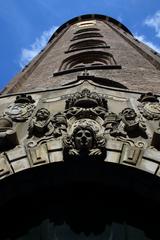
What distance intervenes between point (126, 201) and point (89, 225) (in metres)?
0.64

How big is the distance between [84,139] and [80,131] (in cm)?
16

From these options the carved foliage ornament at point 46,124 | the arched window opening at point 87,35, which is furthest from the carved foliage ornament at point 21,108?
the arched window opening at point 87,35

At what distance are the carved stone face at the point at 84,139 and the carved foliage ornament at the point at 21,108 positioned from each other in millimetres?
1532

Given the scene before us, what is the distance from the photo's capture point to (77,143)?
607 cm

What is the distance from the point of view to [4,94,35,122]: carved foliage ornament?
7.49 m

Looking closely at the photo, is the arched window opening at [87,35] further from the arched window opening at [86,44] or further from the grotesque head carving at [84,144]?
the grotesque head carving at [84,144]

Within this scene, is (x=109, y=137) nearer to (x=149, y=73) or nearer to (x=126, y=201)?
(x=126, y=201)

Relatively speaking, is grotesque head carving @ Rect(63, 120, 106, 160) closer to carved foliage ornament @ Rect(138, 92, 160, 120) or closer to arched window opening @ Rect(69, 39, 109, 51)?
carved foliage ornament @ Rect(138, 92, 160, 120)

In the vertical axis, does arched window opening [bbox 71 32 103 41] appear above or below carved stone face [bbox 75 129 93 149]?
below

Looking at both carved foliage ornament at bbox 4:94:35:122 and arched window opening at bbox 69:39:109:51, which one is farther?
arched window opening at bbox 69:39:109:51

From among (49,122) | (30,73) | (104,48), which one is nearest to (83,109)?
(49,122)

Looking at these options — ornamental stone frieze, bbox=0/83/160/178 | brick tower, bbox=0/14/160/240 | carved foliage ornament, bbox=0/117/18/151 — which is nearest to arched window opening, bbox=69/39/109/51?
ornamental stone frieze, bbox=0/83/160/178

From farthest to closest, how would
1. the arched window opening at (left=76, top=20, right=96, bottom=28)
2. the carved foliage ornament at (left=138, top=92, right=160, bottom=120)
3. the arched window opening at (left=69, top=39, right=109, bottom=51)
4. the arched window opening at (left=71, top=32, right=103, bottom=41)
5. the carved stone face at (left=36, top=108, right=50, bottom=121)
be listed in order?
the arched window opening at (left=76, top=20, right=96, bottom=28) < the arched window opening at (left=71, top=32, right=103, bottom=41) < the arched window opening at (left=69, top=39, right=109, bottom=51) < the carved foliage ornament at (left=138, top=92, right=160, bottom=120) < the carved stone face at (left=36, top=108, right=50, bottom=121)

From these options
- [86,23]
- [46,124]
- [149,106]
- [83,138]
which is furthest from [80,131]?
[86,23]
